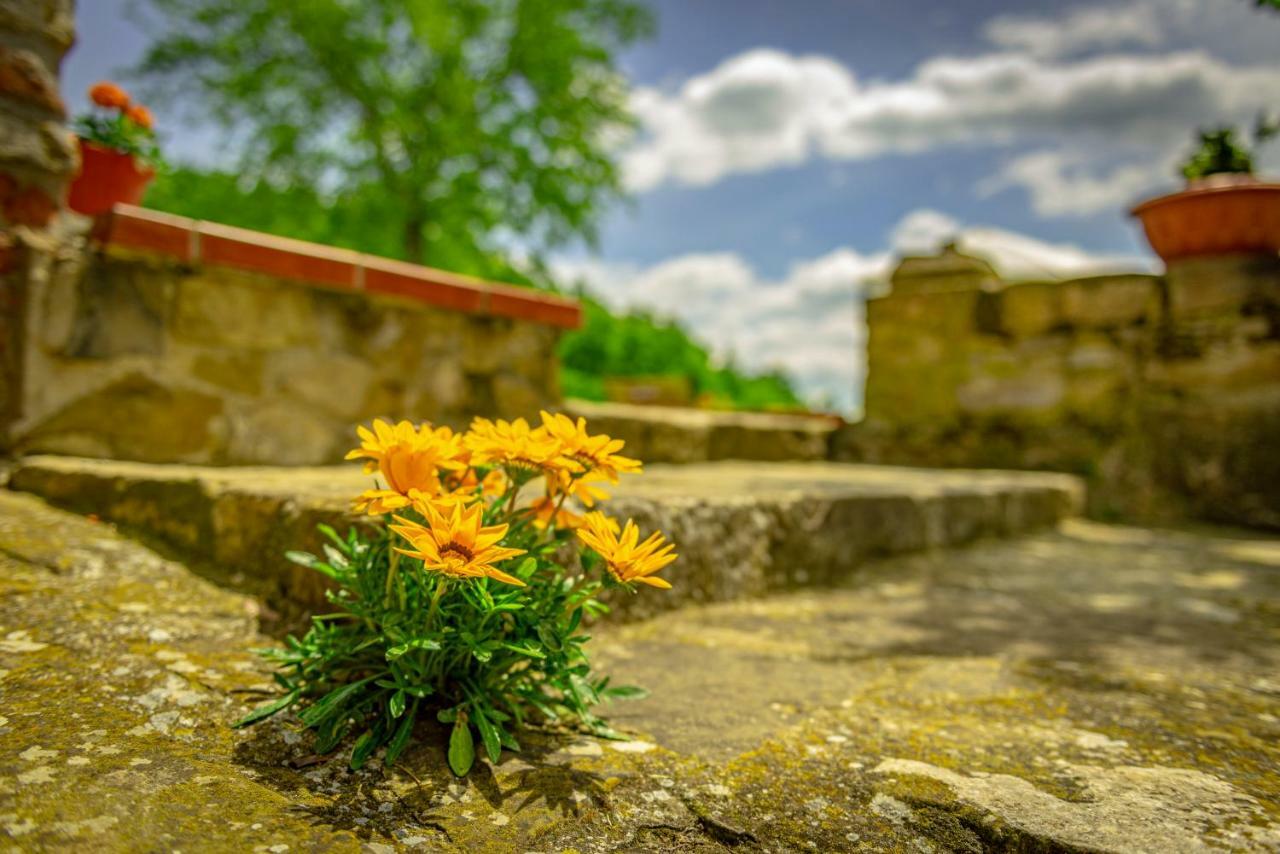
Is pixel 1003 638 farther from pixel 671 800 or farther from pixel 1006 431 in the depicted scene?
pixel 1006 431

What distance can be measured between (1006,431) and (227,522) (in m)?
3.85

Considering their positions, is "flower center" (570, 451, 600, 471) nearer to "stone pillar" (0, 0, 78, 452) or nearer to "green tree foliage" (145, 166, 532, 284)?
"stone pillar" (0, 0, 78, 452)

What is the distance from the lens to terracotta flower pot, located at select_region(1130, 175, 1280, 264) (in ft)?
11.5

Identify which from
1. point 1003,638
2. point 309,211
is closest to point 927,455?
point 1003,638

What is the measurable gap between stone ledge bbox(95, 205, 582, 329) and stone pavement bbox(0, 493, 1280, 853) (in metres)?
0.68

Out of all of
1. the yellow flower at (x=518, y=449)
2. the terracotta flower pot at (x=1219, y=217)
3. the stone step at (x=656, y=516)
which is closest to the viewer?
the yellow flower at (x=518, y=449)

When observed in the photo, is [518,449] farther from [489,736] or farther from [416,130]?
[416,130]

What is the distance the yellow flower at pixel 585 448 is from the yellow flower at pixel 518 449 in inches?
0.6

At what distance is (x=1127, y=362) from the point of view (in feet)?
12.9

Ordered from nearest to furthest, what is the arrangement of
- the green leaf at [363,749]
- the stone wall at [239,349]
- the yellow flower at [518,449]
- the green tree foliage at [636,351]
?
1. the green leaf at [363,749]
2. the yellow flower at [518,449]
3. the stone wall at [239,349]
4. the green tree foliage at [636,351]

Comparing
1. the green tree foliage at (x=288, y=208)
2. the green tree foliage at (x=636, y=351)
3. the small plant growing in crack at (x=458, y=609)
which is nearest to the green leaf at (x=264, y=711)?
the small plant growing in crack at (x=458, y=609)

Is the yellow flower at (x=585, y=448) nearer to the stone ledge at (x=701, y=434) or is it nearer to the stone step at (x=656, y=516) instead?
the stone step at (x=656, y=516)

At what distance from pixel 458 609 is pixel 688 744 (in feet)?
1.20

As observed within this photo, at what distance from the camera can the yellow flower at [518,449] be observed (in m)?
1.06
